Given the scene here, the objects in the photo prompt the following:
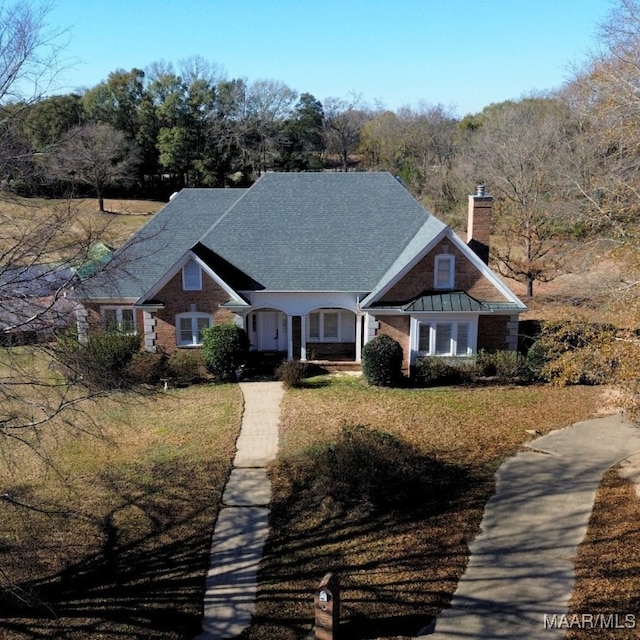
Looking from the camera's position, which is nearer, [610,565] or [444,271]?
[610,565]

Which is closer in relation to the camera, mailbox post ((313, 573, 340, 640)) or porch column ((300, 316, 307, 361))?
mailbox post ((313, 573, 340, 640))

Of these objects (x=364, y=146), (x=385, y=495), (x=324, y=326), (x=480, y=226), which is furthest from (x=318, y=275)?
(x=364, y=146)

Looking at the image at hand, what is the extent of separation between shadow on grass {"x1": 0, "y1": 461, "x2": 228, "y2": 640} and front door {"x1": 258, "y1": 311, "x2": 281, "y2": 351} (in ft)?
37.7

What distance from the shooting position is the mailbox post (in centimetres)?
879

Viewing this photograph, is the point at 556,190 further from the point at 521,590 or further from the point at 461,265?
the point at 521,590

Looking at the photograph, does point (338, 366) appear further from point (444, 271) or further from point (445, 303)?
point (444, 271)

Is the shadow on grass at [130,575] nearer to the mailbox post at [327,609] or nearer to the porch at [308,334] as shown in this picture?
the mailbox post at [327,609]

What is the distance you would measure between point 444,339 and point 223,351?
7.96m

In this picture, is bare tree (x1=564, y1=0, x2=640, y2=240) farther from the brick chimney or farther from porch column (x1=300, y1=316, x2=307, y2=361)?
porch column (x1=300, y1=316, x2=307, y2=361)

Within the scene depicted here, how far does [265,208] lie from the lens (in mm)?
26469

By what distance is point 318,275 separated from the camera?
2450 cm

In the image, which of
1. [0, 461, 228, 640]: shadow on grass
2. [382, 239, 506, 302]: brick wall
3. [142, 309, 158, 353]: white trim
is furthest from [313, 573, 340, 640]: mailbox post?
[142, 309, 158, 353]: white trim

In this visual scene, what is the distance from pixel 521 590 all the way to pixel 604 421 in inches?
375

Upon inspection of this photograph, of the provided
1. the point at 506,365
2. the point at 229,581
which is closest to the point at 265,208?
the point at 506,365
